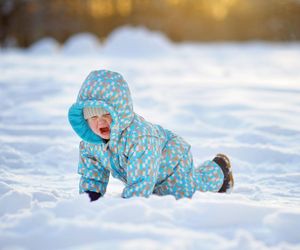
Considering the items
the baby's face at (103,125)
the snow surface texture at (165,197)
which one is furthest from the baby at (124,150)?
the snow surface texture at (165,197)

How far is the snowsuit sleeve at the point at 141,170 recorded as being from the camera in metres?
2.26

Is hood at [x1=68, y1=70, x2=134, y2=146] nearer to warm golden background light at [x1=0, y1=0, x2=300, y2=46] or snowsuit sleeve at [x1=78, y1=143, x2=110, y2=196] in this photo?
snowsuit sleeve at [x1=78, y1=143, x2=110, y2=196]

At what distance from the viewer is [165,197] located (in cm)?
218

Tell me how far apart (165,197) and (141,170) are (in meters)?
0.19

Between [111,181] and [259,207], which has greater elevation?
[259,207]

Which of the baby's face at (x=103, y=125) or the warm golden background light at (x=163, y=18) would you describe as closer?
the baby's face at (x=103, y=125)

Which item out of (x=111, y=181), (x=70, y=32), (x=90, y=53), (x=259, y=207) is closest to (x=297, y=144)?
(x=111, y=181)

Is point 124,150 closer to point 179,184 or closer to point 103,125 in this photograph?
point 103,125

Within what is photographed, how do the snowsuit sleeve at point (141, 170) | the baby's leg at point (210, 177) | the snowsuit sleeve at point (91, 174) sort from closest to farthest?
the snowsuit sleeve at point (141, 170), the snowsuit sleeve at point (91, 174), the baby's leg at point (210, 177)

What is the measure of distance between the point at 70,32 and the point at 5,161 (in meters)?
24.1

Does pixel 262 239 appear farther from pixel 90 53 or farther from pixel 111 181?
pixel 90 53

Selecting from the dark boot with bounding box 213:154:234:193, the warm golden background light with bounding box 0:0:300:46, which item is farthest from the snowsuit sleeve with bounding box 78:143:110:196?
the warm golden background light with bounding box 0:0:300:46

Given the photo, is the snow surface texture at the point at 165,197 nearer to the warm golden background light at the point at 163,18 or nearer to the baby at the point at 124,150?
the baby at the point at 124,150

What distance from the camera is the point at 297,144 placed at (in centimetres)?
385
